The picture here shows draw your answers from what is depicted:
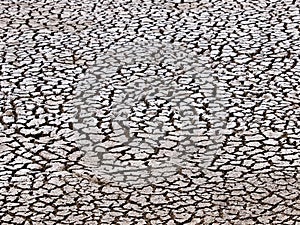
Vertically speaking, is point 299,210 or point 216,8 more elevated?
point 216,8

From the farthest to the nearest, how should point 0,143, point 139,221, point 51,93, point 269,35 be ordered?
point 269,35
point 51,93
point 0,143
point 139,221

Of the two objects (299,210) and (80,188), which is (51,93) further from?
(299,210)

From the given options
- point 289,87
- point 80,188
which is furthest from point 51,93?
point 289,87

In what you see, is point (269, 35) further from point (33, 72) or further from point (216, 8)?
point (33, 72)

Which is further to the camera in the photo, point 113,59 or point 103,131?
point 113,59

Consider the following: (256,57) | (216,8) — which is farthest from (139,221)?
(216,8)

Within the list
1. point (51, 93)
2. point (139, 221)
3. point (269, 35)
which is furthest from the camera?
point (269, 35)
